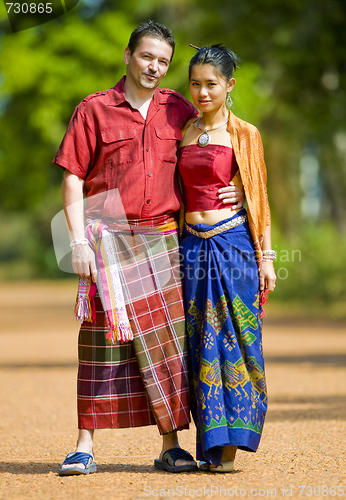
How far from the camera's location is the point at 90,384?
3.91m

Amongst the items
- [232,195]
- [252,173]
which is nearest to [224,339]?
[232,195]

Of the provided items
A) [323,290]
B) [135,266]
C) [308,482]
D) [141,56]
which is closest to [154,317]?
[135,266]

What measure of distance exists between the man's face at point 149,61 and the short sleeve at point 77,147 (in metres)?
0.36

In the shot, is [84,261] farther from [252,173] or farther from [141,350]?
[252,173]

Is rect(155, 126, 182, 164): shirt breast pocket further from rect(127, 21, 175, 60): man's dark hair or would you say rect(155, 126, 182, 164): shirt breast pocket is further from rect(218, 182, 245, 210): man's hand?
rect(127, 21, 175, 60): man's dark hair

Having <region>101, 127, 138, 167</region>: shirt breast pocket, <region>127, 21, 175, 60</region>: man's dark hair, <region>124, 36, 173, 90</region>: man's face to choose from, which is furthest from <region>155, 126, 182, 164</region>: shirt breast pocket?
<region>127, 21, 175, 60</region>: man's dark hair

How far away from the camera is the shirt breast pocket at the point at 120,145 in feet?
12.7

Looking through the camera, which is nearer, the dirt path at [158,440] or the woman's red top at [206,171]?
the dirt path at [158,440]

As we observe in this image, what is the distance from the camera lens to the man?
3.86m

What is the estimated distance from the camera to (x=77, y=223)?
387 centimetres

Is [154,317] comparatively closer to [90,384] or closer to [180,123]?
[90,384]
